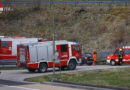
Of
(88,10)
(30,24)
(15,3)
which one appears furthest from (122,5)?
(15,3)

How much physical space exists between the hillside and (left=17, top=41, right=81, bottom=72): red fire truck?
643 inches

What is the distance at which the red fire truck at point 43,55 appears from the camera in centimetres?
2690

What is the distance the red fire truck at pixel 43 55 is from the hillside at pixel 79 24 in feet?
53.6

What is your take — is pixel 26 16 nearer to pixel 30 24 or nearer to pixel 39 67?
pixel 30 24

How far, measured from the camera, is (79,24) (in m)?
51.5

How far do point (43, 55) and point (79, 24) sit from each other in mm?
24730

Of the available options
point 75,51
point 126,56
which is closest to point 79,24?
point 126,56

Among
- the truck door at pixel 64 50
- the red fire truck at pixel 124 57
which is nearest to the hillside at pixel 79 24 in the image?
the red fire truck at pixel 124 57

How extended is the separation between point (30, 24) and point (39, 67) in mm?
28026

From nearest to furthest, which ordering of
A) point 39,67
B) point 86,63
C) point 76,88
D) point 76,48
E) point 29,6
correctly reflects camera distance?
point 76,88, point 39,67, point 76,48, point 86,63, point 29,6

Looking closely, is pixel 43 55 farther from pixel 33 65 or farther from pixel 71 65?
pixel 71 65

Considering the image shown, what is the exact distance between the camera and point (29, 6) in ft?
198

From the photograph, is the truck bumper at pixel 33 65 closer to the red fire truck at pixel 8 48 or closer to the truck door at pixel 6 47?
the red fire truck at pixel 8 48

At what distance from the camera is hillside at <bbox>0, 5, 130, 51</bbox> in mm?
46219
